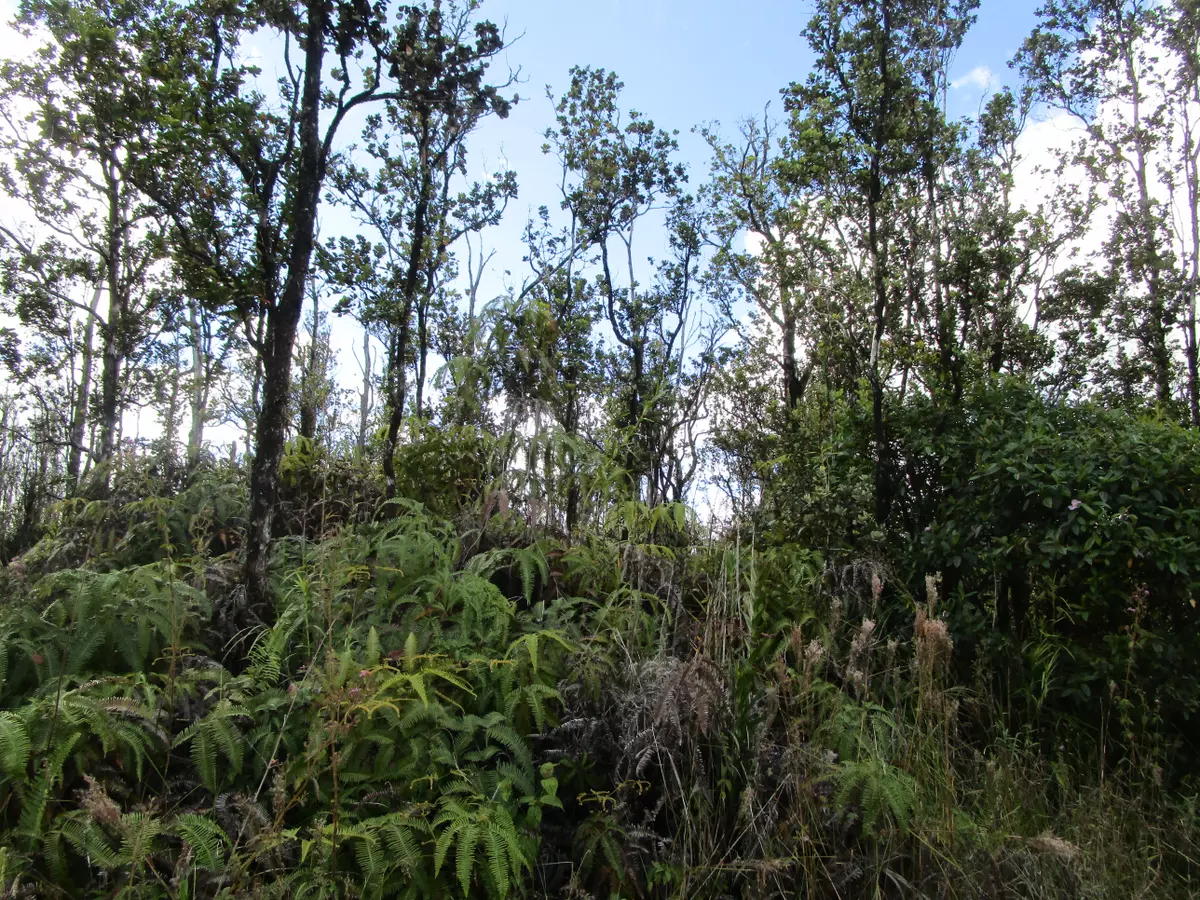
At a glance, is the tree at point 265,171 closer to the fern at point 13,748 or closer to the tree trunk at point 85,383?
the fern at point 13,748

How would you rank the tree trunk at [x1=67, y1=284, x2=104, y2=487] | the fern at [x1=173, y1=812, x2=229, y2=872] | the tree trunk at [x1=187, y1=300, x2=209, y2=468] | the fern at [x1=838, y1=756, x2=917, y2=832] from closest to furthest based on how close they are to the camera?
the fern at [x1=173, y1=812, x2=229, y2=872]
the fern at [x1=838, y1=756, x2=917, y2=832]
the tree trunk at [x1=67, y1=284, x2=104, y2=487]
the tree trunk at [x1=187, y1=300, x2=209, y2=468]

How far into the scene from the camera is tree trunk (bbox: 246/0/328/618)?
3.89 m

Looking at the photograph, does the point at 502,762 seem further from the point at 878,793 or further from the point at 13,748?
the point at 13,748

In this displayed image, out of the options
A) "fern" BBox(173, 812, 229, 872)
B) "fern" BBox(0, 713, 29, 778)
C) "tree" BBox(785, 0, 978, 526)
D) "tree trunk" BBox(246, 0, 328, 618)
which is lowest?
"fern" BBox(173, 812, 229, 872)

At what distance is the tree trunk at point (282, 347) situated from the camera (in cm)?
389

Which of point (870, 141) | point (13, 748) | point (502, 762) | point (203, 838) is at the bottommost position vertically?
point (203, 838)

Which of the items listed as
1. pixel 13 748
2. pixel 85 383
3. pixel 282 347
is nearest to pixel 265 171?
pixel 282 347

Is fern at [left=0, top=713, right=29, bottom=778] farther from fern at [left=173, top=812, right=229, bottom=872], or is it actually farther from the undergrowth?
fern at [left=173, top=812, right=229, bottom=872]

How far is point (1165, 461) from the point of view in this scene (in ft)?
13.6

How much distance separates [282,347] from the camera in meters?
4.21

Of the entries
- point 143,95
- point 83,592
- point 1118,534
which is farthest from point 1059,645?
point 143,95

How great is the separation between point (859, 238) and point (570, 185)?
951 cm

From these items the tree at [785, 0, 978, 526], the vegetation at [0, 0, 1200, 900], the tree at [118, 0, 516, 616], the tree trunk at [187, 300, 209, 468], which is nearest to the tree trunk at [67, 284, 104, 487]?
the tree trunk at [187, 300, 209, 468]

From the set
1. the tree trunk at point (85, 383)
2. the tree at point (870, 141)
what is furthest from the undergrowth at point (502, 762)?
the tree trunk at point (85, 383)
